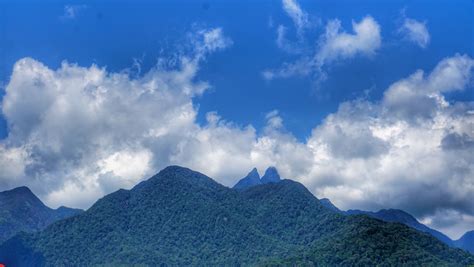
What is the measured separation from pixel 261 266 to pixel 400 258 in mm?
41848

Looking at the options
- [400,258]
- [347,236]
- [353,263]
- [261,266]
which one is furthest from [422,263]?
[261,266]

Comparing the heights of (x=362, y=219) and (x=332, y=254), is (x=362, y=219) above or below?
above

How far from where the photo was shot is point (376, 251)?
159 meters

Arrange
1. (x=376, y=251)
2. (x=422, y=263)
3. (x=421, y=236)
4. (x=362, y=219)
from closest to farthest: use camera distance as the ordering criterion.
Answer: (x=422, y=263)
(x=376, y=251)
(x=421, y=236)
(x=362, y=219)

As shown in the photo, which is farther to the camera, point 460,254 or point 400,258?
point 460,254

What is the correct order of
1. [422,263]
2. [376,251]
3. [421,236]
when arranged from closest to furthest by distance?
[422,263] < [376,251] < [421,236]

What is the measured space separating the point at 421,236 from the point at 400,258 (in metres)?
19.7

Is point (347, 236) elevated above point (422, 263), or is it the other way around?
point (347, 236)

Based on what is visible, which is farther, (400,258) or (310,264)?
(310,264)

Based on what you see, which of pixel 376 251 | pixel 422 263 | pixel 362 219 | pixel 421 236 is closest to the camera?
pixel 422 263

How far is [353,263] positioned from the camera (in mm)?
159875

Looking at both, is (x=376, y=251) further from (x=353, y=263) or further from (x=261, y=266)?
(x=261, y=266)

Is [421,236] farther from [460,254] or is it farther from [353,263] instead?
[353,263]

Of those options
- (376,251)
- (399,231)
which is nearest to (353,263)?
(376,251)
